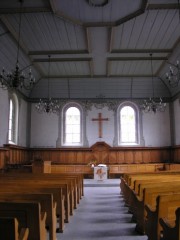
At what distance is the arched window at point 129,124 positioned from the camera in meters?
15.2

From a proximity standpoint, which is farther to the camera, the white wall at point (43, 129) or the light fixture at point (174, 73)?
the white wall at point (43, 129)

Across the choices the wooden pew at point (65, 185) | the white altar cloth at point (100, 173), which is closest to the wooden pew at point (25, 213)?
the wooden pew at point (65, 185)

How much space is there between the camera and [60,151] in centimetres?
1495

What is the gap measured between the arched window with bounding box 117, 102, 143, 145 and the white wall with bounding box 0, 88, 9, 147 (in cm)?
661

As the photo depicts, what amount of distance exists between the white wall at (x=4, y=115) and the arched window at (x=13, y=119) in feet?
2.86

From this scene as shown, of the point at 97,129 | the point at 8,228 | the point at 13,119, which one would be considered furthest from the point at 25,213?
the point at 97,129

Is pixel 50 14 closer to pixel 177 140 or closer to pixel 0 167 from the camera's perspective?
pixel 0 167

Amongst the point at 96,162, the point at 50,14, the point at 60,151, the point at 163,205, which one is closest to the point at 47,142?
the point at 60,151

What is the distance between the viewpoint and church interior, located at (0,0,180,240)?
369 cm

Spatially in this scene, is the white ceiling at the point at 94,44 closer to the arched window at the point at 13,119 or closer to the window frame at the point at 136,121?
the window frame at the point at 136,121

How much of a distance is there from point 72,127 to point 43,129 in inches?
68.1

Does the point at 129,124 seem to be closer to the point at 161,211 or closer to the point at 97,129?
the point at 97,129

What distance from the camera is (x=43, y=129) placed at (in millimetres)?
15141

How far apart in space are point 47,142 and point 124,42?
25.4 feet
